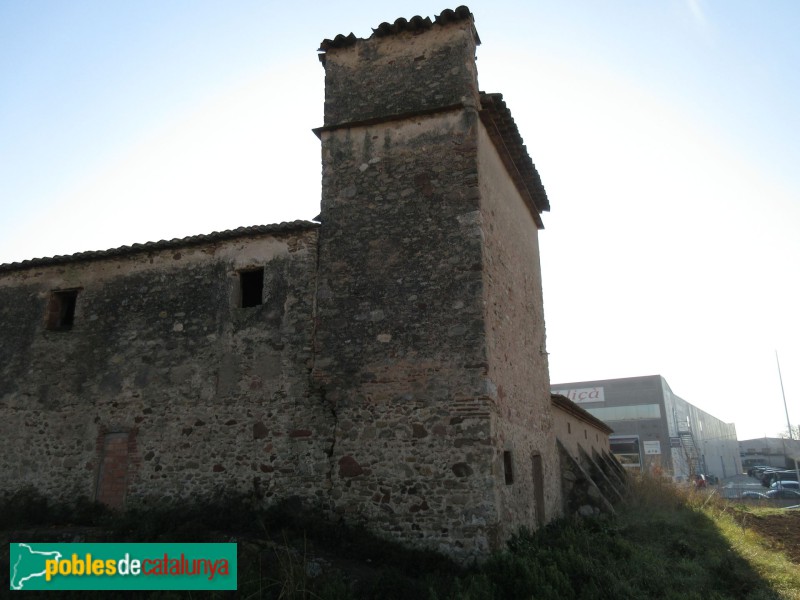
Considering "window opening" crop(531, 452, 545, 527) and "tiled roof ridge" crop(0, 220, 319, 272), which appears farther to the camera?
"window opening" crop(531, 452, 545, 527)

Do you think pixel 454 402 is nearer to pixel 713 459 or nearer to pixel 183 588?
pixel 183 588

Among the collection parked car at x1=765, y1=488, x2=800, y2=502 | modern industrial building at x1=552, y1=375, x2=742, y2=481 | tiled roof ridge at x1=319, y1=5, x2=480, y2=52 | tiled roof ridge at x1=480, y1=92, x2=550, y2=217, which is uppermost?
tiled roof ridge at x1=319, y1=5, x2=480, y2=52

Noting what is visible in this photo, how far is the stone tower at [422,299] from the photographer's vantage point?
27.2 ft

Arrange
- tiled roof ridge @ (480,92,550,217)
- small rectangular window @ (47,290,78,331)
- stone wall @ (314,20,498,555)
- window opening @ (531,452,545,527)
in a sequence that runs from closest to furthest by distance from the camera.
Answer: stone wall @ (314,20,498,555) < tiled roof ridge @ (480,92,550,217) < window opening @ (531,452,545,527) < small rectangular window @ (47,290,78,331)

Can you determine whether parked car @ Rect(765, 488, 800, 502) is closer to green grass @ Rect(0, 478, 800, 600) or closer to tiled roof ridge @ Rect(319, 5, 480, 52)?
green grass @ Rect(0, 478, 800, 600)

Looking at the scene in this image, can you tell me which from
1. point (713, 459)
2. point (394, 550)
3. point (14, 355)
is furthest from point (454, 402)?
point (713, 459)

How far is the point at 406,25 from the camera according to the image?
10.3 metres

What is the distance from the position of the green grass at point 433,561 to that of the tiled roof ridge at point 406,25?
7.91 meters

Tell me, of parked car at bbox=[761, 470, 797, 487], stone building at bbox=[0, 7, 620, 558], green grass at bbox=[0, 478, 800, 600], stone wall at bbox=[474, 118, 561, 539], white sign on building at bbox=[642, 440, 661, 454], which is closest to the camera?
green grass at bbox=[0, 478, 800, 600]

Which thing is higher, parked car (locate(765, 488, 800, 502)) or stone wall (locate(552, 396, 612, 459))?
stone wall (locate(552, 396, 612, 459))

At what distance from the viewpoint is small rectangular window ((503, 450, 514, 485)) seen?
904cm

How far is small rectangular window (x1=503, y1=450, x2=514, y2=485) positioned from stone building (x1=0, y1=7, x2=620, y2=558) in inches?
1.2

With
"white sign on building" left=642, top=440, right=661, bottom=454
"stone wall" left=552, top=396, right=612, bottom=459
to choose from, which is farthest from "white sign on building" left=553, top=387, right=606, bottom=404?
"stone wall" left=552, top=396, right=612, bottom=459

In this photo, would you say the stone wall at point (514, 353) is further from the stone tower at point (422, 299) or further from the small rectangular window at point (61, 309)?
the small rectangular window at point (61, 309)
